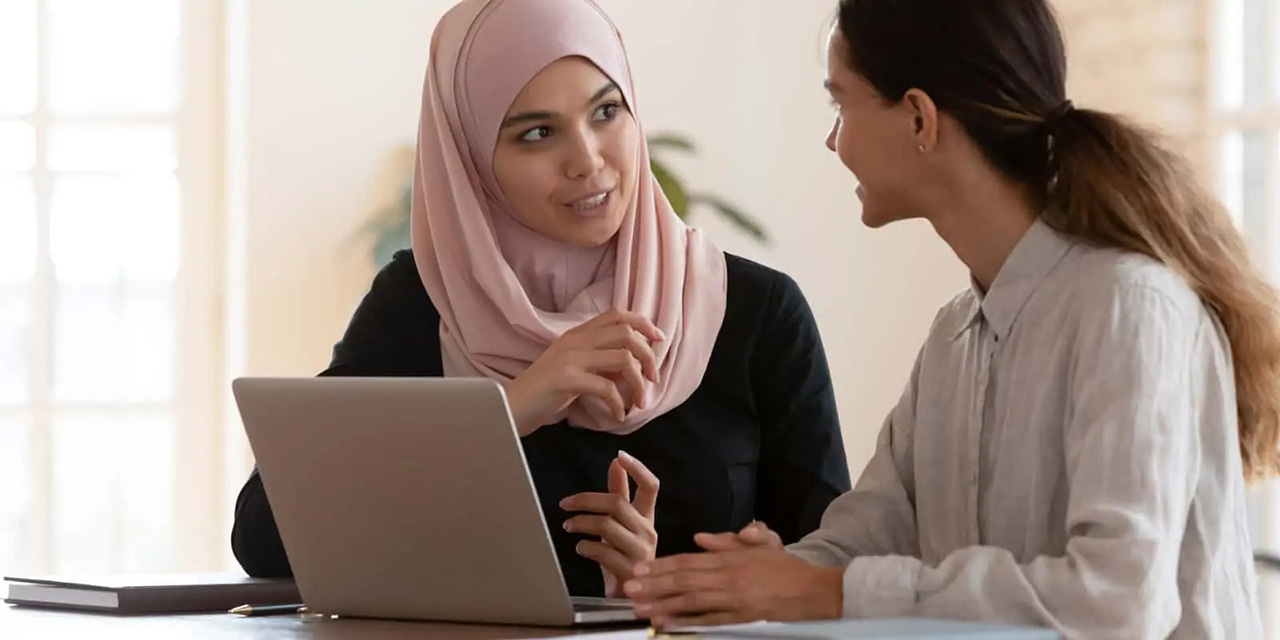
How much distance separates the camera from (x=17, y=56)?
15.1 ft

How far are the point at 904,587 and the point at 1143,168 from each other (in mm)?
447

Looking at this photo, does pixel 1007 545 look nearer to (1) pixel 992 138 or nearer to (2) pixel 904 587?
(2) pixel 904 587

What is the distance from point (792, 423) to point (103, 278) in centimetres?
305

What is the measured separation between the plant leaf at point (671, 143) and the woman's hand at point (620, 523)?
295cm

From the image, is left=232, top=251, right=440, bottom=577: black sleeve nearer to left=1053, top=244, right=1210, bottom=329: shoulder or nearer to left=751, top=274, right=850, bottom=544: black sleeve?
left=751, top=274, right=850, bottom=544: black sleeve

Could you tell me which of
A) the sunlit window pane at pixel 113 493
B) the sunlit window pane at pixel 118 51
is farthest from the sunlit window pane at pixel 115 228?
the sunlit window pane at pixel 113 493

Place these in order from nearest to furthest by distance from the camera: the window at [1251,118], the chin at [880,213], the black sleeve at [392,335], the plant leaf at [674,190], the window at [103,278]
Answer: the chin at [880,213]
the black sleeve at [392,335]
the window at [1251,118]
the plant leaf at [674,190]
the window at [103,278]

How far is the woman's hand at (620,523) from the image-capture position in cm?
172

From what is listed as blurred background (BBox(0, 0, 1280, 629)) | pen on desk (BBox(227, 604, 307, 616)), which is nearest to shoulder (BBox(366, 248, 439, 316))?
pen on desk (BBox(227, 604, 307, 616))

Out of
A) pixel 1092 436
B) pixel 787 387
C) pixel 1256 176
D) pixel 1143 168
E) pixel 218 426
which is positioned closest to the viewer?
pixel 1092 436

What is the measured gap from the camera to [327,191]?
15.1 feet

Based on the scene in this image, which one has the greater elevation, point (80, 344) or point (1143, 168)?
point (80, 344)

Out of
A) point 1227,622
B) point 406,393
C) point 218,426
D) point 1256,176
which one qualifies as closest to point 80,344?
point 218,426

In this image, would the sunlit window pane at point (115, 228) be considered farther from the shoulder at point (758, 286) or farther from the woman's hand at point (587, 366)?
the woman's hand at point (587, 366)
